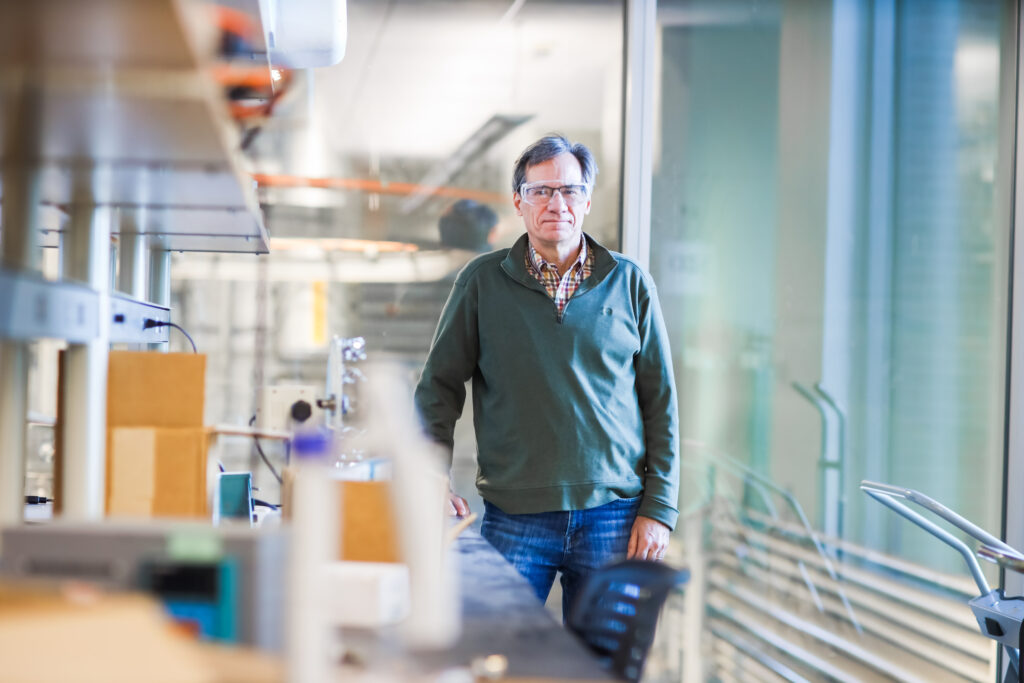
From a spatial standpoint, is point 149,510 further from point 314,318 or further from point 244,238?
point 314,318

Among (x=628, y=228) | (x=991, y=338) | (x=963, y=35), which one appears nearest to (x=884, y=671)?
(x=991, y=338)

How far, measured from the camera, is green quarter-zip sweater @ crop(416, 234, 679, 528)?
2.29 meters

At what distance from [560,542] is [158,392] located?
3.72 ft

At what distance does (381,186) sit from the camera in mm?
3303

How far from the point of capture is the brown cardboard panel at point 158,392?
1.48 metres

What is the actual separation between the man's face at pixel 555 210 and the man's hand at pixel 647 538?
2.39ft

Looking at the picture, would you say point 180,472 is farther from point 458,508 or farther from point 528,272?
point 528,272

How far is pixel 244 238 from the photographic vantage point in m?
2.35

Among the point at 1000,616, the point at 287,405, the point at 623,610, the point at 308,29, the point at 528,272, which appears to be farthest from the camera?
the point at 287,405

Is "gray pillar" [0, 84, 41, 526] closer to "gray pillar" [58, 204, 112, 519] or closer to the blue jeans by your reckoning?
"gray pillar" [58, 204, 112, 519]

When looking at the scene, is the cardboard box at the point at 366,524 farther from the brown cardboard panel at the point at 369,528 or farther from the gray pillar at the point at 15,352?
the gray pillar at the point at 15,352

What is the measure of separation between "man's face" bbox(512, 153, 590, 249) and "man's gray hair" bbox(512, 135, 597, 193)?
1cm

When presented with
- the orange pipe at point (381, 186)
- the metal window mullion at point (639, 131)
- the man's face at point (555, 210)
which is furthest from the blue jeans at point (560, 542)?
the orange pipe at point (381, 186)

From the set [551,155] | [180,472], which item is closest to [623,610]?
[180,472]
